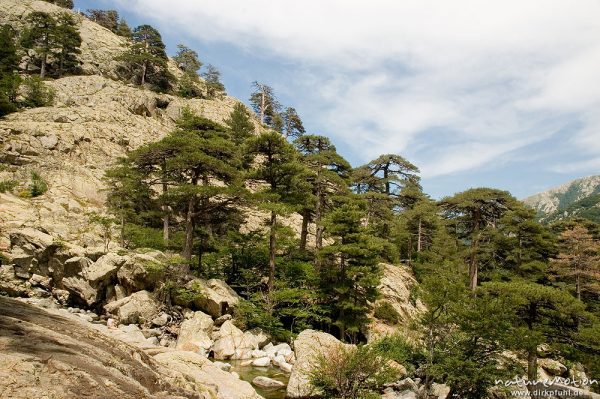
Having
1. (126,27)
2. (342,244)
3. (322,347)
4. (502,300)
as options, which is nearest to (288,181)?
(342,244)

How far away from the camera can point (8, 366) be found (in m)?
4.05

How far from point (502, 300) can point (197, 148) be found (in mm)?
18618

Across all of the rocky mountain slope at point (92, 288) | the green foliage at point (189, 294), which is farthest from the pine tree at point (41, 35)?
the green foliage at point (189, 294)

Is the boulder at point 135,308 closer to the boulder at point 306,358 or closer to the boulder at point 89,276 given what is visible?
the boulder at point 89,276

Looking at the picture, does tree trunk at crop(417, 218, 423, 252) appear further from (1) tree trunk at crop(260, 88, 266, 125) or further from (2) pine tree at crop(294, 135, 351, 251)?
(1) tree trunk at crop(260, 88, 266, 125)

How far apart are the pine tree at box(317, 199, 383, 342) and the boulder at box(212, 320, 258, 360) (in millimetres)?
6337

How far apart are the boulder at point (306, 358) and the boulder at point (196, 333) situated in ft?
18.5

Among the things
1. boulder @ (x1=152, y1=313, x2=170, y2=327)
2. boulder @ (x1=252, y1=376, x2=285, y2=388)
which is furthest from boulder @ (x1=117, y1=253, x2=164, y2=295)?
boulder @ (x1=252, y1=376, x2=285, y2=388)

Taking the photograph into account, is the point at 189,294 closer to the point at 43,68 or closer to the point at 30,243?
the point at 30,243

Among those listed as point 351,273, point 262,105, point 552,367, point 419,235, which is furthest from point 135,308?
point 262,105

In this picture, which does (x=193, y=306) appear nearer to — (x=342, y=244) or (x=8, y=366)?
(x=342, y=244)

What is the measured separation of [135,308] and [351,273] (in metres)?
13.3

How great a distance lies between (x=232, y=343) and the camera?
63.8 ft

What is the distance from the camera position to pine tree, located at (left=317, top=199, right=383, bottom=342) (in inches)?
908
